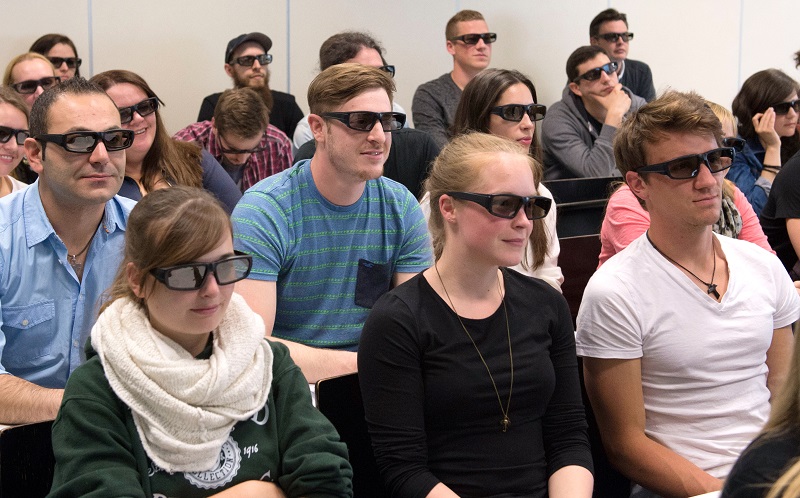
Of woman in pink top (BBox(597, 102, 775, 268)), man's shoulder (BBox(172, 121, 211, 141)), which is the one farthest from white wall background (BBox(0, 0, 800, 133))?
woman in pink top (BBox(597, 102, 775, 268))

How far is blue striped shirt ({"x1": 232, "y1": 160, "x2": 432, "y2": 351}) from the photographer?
2533 mm

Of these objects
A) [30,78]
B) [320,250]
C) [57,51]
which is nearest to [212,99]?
[57,51]

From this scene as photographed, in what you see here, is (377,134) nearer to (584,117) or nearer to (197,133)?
(197,133)

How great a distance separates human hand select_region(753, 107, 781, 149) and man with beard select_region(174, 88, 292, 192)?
2.38 m

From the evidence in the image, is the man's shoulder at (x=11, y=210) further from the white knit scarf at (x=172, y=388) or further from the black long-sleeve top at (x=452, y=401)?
the black long-sleeve top at (x=452, y=401)

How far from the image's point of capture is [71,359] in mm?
2396

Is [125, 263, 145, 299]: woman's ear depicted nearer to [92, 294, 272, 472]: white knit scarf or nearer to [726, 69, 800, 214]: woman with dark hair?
[92, 294, 272, 472]: white knit scarf

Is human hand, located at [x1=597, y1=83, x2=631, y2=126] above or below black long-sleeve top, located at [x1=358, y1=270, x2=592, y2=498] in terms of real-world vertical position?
above

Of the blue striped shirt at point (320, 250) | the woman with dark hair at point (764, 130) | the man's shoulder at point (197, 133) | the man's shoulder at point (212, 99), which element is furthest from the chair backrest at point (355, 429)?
the man's shoulder at point (212, 99)

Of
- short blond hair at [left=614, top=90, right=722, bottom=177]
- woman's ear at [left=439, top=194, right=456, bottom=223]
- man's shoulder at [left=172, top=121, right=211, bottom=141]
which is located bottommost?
man's shoulder at [left=172, top=121, right=211, bottom=141]

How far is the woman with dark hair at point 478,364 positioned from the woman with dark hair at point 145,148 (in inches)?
59.4

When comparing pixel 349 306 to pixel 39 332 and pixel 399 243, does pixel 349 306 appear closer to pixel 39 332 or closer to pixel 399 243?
pixel 399 243

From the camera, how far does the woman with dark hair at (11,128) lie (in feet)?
10.6

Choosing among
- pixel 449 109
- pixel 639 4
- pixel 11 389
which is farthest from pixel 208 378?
pixel 639 4
